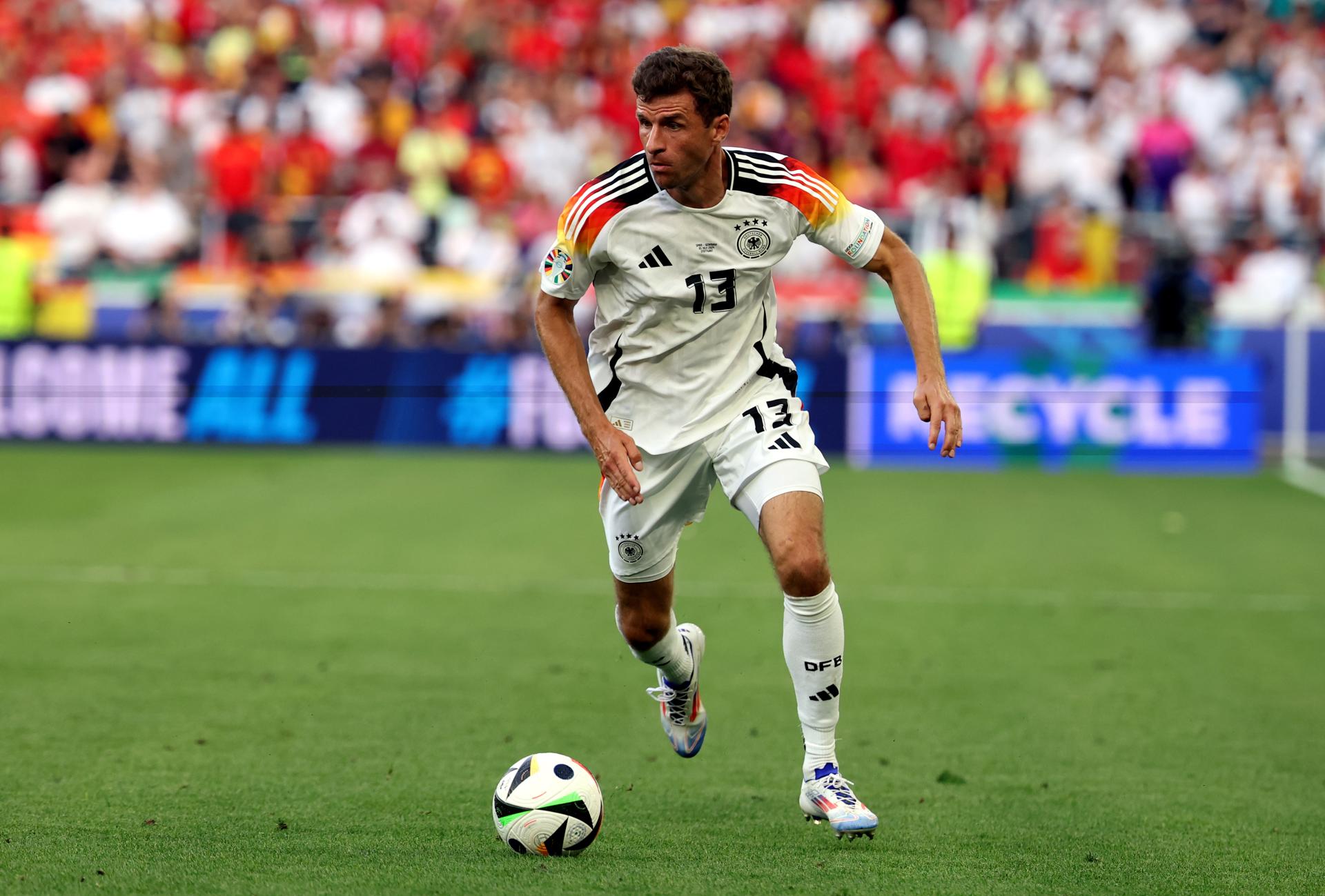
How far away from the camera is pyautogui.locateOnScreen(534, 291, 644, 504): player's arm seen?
17.0ft

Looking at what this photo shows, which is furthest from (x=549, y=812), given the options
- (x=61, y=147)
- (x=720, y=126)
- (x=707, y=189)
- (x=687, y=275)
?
(x=61, y=147)

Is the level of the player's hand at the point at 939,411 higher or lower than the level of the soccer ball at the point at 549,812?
higher

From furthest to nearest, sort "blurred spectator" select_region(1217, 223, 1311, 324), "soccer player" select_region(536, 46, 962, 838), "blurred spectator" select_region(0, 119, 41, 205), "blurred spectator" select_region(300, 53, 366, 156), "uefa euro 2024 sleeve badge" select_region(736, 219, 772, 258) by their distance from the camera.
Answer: "blurred spectator" select_region(300, 53, 366, 156) → "blurred spectator" select_region(0, 119, 41, 205) → "blurred spectator" select_region(1217, 223, 1311, 324) → "uefa euro 2024 sleeve badge" select_region(736, 219, 772, 258) → "soccer player" select_region(536, 46, 962, 838)

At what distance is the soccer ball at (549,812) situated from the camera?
4.72 m

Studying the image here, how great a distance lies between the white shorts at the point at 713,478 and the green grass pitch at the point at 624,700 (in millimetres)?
814

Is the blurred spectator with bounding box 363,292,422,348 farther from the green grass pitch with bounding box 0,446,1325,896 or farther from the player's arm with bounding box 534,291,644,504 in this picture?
the player's arm with bounding box 534,291,644,504

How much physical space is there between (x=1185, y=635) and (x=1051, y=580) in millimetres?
1701

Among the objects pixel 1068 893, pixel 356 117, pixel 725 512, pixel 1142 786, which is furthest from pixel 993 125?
pixel 1068 893

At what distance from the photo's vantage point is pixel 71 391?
17.4m

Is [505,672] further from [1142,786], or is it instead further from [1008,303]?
[1008,303]

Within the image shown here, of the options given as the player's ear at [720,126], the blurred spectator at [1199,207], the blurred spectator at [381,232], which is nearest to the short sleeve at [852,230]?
the player's ear at [720,126]

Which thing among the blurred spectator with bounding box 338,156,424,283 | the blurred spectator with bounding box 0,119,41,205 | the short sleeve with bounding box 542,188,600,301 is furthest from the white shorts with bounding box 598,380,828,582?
the blurred spectator with bounding box 0,119,41,205

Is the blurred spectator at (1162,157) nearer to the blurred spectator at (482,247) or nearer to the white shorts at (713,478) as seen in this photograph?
the blurred spectator at (482,247)

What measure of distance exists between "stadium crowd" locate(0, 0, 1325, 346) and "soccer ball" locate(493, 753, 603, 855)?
13197 mm
